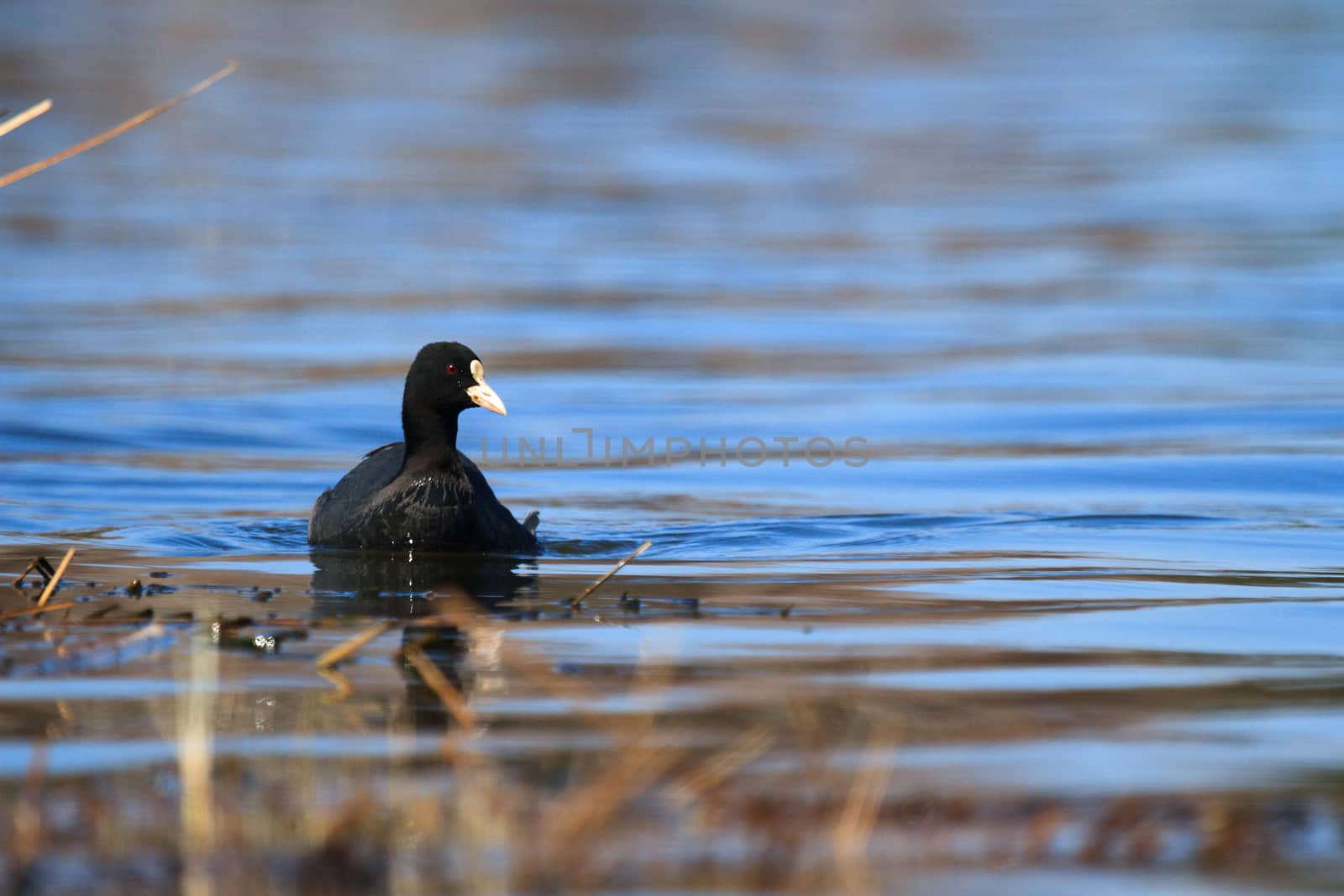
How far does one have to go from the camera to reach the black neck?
878 centimetres

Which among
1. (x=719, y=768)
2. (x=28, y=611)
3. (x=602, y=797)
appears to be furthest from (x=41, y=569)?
(x=602, y=797)

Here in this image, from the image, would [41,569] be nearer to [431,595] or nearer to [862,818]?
[431,595]

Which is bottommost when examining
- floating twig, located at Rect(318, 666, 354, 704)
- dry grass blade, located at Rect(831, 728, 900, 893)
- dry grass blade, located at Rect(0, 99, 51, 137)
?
dry grass blade, located at Rect(831, 728, 900, 893)

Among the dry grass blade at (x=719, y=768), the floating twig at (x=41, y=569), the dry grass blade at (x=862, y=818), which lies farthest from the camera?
the floating twig at (x=41, y=569)

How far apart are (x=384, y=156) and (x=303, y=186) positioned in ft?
11.1

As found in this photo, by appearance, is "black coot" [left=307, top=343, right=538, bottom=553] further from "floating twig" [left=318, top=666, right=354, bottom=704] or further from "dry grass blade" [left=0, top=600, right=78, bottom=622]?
"floating twig" [left=318, top=666, right=354, bottom=704]

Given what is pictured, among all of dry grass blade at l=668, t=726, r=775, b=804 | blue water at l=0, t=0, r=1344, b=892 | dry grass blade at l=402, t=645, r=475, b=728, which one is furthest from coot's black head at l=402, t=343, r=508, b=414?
dry grass blade at l=668, t=726, r=775, b=804

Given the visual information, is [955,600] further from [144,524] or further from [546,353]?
[546,353]

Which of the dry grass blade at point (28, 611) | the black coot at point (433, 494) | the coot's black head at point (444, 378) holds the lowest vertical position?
the dry grass blade at point (28, 611)

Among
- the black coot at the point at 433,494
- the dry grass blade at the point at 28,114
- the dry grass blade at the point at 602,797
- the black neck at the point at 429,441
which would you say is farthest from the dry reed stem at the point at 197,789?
the black neck at the point at 429,441

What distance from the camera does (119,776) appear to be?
4.39 meters

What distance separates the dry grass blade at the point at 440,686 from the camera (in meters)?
4.68

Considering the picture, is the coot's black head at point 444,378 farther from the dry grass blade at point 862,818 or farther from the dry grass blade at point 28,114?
the dry grass blade at point 862,818

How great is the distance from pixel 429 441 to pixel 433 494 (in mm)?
271
